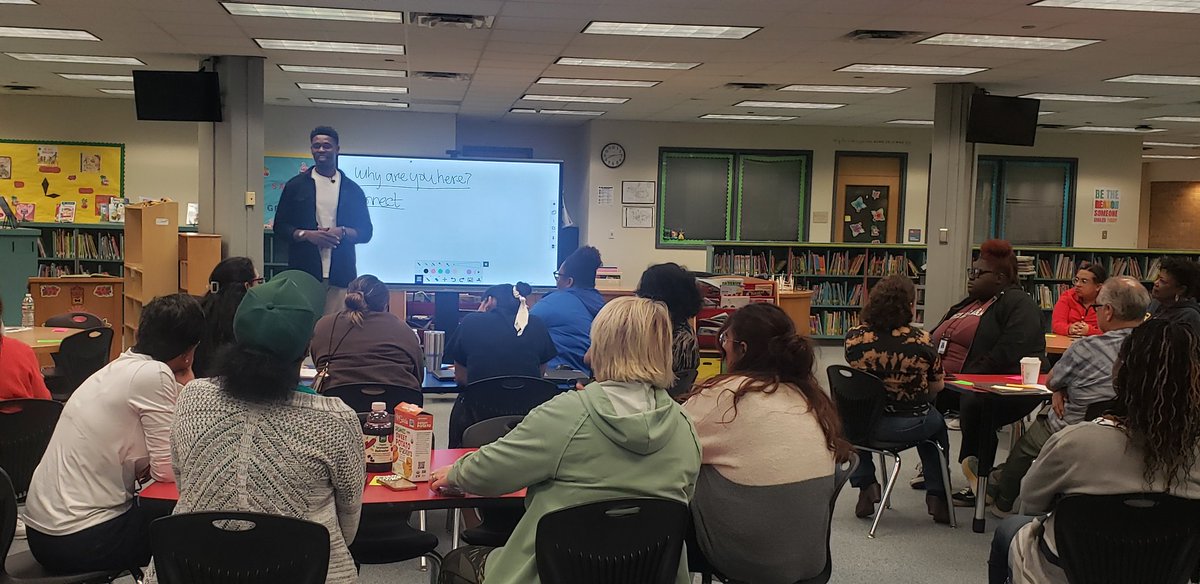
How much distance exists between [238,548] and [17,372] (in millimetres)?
2418

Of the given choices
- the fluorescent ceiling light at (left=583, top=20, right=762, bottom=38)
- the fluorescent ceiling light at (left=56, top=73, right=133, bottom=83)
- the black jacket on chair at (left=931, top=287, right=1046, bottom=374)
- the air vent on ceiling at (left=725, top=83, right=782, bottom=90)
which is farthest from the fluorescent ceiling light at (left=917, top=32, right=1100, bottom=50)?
the fluorescent ceiling light at (left=56, top=73, right=133, bottom=83)

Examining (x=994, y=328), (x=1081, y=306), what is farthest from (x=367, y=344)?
(x=1081, y=306)

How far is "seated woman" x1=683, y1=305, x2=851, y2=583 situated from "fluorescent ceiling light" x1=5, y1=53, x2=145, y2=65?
885 cm

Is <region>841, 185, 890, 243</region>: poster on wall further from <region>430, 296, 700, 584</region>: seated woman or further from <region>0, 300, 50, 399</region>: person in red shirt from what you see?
<region>430, 296, 700, 584</region>: seated woman

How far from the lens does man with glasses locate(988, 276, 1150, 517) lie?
428 cm

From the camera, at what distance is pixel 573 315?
559 centimetres

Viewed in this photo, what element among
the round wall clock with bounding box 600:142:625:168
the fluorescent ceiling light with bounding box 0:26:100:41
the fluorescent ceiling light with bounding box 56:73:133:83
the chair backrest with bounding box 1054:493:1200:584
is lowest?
the chair backrest with bounding box 1054:493:1200:584

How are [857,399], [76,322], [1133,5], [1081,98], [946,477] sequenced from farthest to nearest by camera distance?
[1081,98] < [1133,5] < [76,322] < [946,477] < [857,399]

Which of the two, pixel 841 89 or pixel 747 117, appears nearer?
pixel 841 89

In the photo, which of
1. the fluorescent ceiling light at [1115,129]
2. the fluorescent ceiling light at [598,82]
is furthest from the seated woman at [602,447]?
the fluorescent ceiling light at [1115,129]

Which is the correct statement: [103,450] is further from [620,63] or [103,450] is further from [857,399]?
[620,63]

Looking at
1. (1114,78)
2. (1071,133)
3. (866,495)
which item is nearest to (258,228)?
(866,495)

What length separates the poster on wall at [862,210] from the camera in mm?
15031

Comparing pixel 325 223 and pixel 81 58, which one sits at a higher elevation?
pixel 81 58
